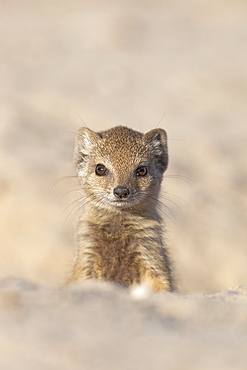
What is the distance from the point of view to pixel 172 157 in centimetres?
1013

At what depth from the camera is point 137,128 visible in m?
10.7

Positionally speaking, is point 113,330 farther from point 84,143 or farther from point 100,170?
point 84,143

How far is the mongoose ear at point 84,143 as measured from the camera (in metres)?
5.80

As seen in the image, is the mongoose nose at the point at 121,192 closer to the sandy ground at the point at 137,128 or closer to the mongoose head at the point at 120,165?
the mongoose head at the point at 120,165

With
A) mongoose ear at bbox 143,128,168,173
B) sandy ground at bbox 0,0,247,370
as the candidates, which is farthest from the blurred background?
mongoose ear at bbox 143,128,168,173

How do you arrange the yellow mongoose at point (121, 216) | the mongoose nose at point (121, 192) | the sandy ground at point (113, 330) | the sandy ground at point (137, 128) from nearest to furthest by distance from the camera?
the sandy ground at point (113, 330)
the sandy ground at point (137, 128)
the mongoose nose at point (121, 192)
the yellow mongoose at point (121, 216)

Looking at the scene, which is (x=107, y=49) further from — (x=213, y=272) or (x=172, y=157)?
(x=213, y=272)

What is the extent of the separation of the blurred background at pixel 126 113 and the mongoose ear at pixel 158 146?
315 mm

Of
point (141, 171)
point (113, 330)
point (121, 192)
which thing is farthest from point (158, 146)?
point (113, 330)

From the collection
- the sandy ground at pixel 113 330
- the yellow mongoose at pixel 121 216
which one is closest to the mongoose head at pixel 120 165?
the yellow mongoose at pixel 121 216

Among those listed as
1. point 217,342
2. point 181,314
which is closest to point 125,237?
point 181,314

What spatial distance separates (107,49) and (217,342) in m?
11.5

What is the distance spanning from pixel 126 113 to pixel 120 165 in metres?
6.19

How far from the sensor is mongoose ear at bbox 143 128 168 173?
5807 mm
